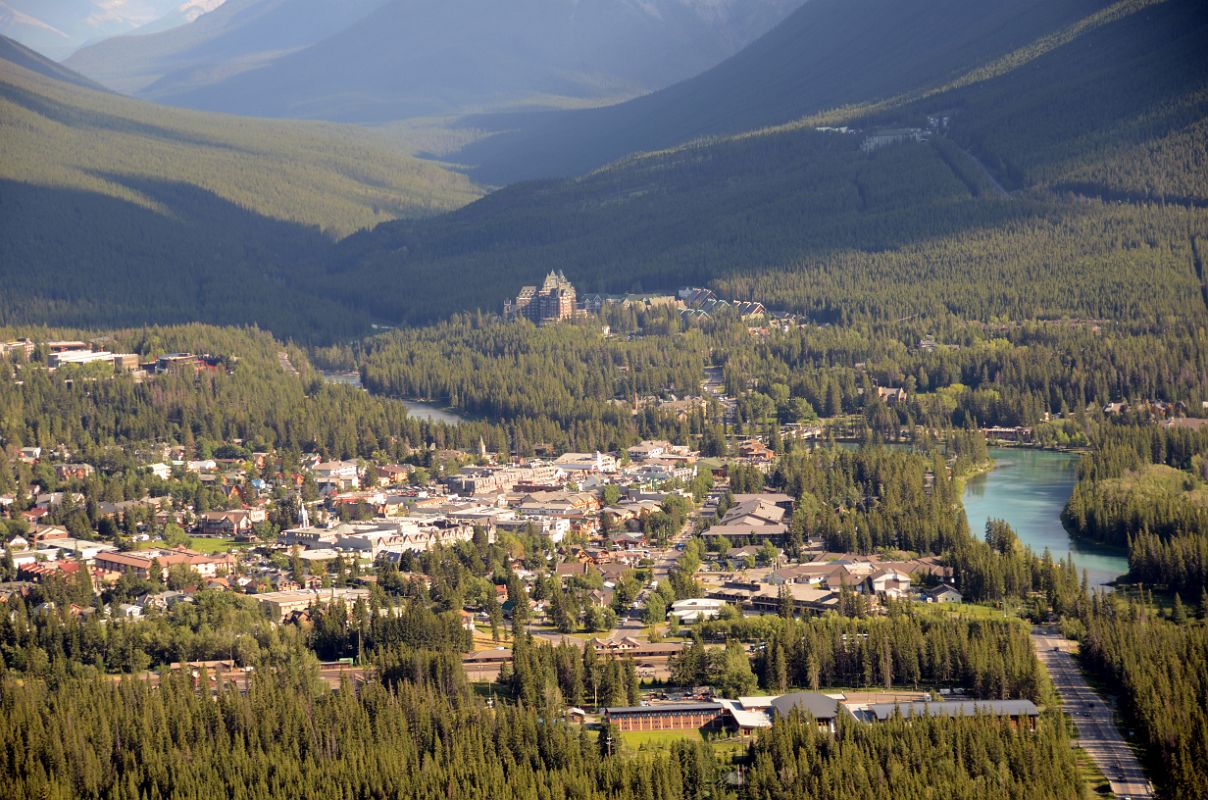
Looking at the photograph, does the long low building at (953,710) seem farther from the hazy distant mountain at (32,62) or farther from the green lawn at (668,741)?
the hazy distant mountain at (32,62)

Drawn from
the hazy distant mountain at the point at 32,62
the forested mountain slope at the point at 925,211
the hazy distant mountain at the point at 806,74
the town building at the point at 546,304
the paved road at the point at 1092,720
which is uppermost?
the hazy distant mountain at the point at 32,62

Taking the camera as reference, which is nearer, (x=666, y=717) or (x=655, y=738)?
(x=655, y=738)

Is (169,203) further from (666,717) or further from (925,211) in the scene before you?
(666,717)

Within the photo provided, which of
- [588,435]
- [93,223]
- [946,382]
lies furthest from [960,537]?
[93,223]

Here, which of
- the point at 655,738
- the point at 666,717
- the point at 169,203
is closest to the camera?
the point at 655,738

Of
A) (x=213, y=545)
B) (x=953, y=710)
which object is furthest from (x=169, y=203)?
(x=953, y=710)

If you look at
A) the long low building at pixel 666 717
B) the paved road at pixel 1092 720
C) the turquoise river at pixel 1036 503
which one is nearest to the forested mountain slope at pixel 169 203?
the turquoise river at pixel 1036 503

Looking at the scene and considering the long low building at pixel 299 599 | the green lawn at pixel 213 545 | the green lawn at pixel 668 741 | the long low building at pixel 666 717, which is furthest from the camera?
the green lawn at pixel 213 545

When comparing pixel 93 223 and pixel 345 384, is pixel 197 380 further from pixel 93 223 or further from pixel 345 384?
pixel 93 223
